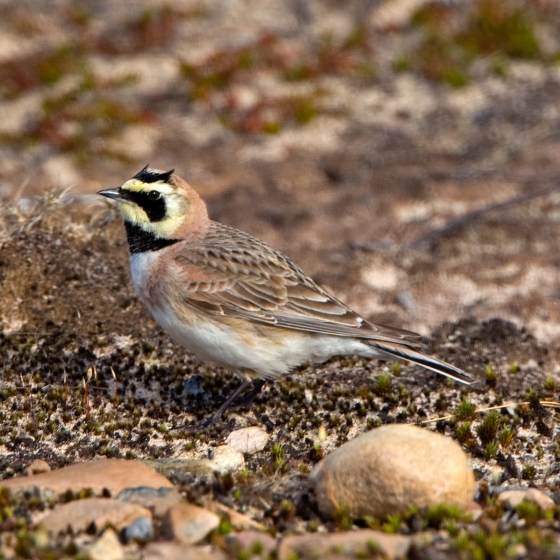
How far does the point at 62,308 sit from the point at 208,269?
6.47 feet

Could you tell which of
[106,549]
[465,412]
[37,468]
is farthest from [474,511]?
[37,468]

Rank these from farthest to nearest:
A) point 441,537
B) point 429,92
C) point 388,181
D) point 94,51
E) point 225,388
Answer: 1. point 94,51
2. point 429,92
3. point 388,181
4. point 225,388
5. point 441,537

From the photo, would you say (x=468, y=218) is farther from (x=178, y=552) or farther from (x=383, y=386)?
(x=178, y=552)

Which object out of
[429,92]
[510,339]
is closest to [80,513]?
[510,339]

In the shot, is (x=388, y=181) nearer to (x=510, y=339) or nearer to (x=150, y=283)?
(x=510, y=339)

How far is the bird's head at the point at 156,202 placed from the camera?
6.86 metres

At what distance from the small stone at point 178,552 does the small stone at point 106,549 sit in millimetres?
140

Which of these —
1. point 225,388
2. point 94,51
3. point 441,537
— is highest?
point 94,51

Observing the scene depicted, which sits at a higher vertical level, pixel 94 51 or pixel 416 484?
pixel 94 51

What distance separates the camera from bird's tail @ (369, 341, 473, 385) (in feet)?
21.4

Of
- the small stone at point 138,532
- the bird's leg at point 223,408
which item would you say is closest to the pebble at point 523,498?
the small stone at point 138,532

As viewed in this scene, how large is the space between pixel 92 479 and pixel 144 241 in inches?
95.9

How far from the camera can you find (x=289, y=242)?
35.8 feet

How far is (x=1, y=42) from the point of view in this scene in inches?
644
